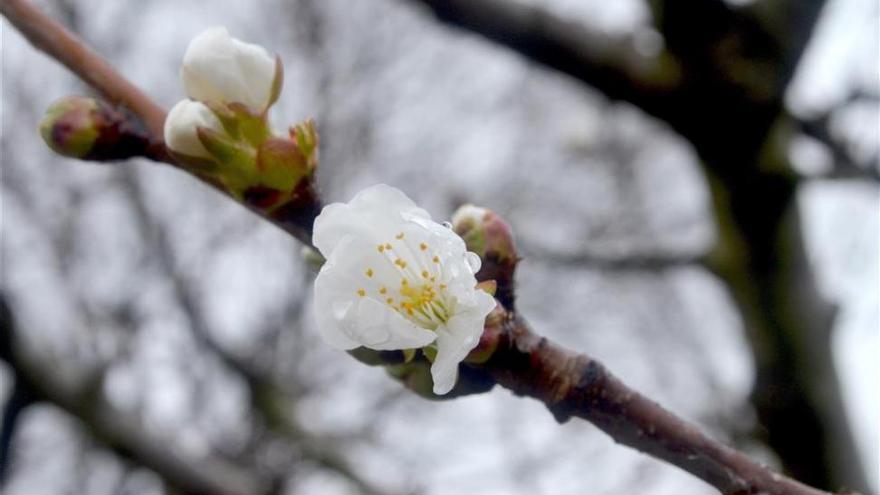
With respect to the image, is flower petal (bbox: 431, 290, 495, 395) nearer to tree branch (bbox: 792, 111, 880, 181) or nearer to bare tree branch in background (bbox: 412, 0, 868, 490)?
bare tree branch in background (bbox: 412, 0, 868, 490)

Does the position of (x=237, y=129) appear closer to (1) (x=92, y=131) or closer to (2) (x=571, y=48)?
(1) (x=92, y=131)

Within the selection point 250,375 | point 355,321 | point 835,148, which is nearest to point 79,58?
point 355,321

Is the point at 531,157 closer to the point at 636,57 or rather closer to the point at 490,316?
the point at 636,57

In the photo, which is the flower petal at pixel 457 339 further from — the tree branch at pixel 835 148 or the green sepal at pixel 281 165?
the tree branch at pixel 835 148


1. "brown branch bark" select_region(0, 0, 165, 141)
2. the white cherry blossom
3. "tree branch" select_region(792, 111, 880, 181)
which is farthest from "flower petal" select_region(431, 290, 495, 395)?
"tree branch" select_region(792, 111, 880, 181)

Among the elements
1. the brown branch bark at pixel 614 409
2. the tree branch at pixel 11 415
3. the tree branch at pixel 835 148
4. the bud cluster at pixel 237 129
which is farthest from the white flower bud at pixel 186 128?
the tree branch at pixel 835 148

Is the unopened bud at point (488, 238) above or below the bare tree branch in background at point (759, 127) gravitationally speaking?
above
